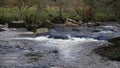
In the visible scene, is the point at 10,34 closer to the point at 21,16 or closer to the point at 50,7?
the point at 21,16

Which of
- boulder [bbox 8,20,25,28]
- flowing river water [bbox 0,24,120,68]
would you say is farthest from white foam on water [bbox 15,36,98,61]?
boulder [bbox 8,20,25,28]

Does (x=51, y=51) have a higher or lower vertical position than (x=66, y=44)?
higher

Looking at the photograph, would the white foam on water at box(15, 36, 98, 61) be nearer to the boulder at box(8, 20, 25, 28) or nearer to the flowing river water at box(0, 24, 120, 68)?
the flowing river water at box(0, 24, 120, 68)

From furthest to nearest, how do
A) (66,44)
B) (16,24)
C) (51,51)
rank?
(16,24) → (66,44) → (51,51)

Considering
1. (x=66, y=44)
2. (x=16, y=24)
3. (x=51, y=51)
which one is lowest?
(x=16, y=24)

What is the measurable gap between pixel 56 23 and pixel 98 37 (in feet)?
34.2

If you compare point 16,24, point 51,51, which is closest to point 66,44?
point 51,51

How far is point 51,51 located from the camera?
17.9 m

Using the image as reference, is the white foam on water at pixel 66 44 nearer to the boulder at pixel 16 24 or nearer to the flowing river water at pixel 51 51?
the flowing river water at pixel 51 51

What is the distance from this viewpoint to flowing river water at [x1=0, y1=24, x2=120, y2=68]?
574 inches

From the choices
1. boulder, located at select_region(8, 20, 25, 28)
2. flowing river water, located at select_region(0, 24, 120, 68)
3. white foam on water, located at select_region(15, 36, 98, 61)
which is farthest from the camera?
boulder, located at select_region(8, 20, 25, 28)

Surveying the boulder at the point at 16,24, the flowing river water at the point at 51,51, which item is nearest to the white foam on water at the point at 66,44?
the flowing river water at the point at 51,51

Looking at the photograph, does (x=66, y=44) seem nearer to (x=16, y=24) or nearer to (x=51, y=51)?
(x=51, y=51)

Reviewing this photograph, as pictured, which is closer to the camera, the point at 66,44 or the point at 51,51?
the point at 51,51
